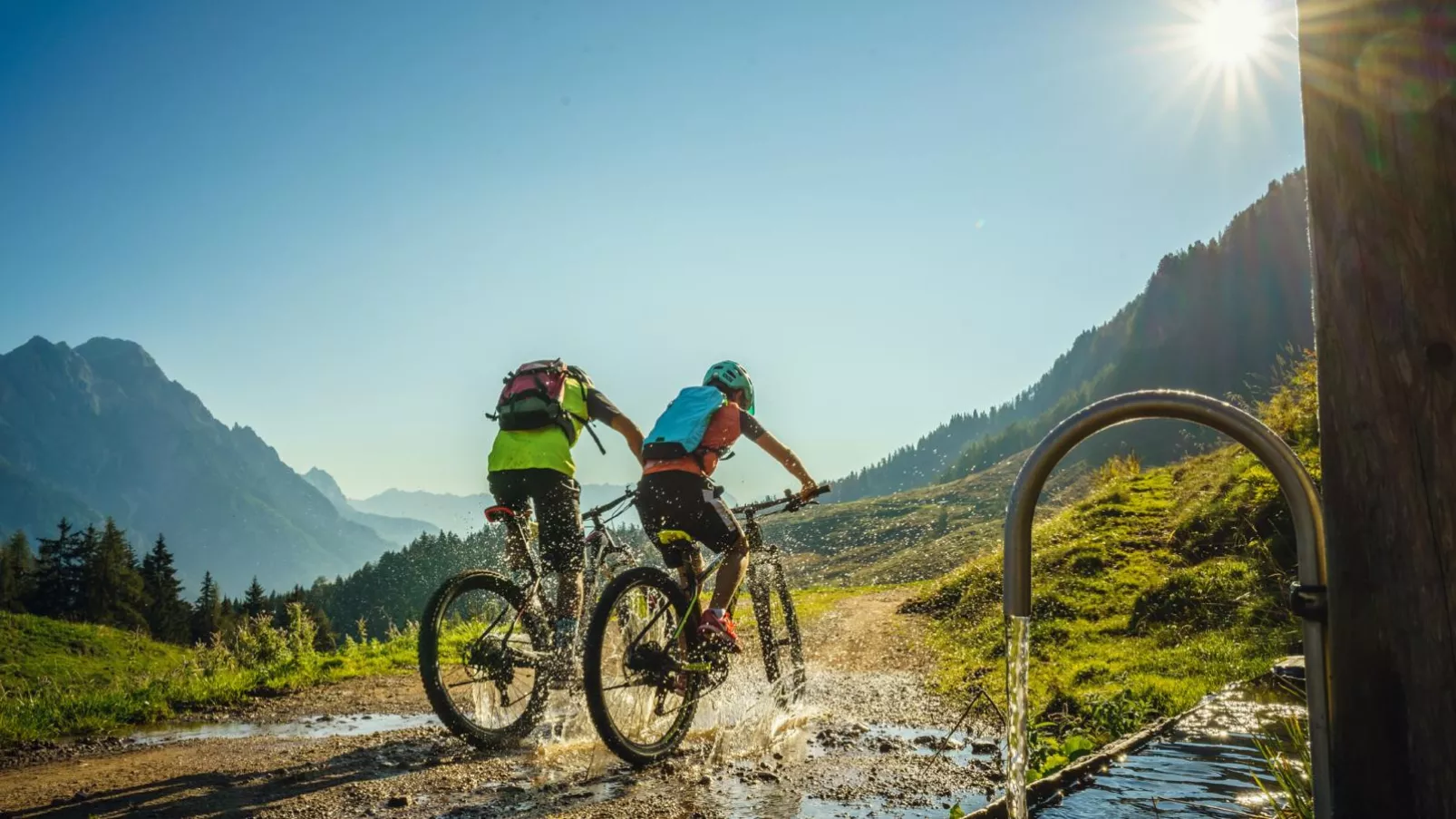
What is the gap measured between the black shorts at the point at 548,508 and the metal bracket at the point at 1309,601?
4.90 meters

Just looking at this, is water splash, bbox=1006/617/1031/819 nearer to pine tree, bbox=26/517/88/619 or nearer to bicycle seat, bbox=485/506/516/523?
bicycle seat, bbox=485/506/516/523

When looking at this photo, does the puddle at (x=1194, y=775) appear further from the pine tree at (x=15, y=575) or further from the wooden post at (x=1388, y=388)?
the pine tree at (x=15, y=575)

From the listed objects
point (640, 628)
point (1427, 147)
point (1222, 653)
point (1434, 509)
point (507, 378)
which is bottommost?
point (1222, 653)

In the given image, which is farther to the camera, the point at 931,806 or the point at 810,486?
the point at 810,486

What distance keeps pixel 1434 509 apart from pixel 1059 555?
10.4 metres

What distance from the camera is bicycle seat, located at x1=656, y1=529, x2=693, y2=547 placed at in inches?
232

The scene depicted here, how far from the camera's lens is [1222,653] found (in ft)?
21.6

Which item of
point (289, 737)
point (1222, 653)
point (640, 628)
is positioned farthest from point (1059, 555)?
point (289, 737)

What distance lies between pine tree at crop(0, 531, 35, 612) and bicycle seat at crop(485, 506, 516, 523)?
80453 millimetres

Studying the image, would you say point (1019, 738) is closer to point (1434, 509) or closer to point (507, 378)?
point (1434, 509)

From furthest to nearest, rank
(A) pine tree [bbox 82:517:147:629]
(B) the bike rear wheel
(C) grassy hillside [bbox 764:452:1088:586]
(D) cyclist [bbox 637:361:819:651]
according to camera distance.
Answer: (C) grassy hillside [bbox 764:452:1088:586] < (A) pine tree [bbox 82:517:147:629] < (B) the bike rear wheel < (D) cyclist [bbox 637:361:819:651]

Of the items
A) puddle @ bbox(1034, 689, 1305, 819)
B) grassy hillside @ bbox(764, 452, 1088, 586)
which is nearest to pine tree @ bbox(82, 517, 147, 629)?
grassy hillside @ bbox(764, 452, 1088, 586)

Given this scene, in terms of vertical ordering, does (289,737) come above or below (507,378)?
below

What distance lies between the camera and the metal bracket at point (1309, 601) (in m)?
1.76
